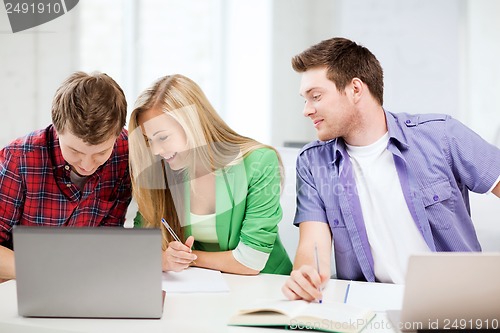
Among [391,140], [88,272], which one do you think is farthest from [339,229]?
[88,272]

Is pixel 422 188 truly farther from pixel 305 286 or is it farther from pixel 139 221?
pixel 139 221

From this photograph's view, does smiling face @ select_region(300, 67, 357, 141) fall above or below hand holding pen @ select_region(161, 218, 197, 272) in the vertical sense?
above

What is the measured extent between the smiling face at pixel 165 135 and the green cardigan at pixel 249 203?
124mm

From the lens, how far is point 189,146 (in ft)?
5.73

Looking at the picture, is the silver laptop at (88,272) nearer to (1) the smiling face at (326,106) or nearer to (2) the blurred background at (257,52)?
(1) the smiling face at (326,106)

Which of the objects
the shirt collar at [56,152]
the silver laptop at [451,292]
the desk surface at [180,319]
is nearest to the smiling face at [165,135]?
the shirt collar at [56,152]

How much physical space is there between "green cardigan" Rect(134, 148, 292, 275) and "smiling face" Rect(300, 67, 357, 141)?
163mm

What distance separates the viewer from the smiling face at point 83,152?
1.59m

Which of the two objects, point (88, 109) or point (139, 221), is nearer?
point (88, 109)

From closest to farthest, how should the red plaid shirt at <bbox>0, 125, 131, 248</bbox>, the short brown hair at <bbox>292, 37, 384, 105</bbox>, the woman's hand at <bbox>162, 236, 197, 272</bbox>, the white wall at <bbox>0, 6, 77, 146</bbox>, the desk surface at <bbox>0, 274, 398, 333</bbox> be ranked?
the desk surface at <bbox>0, 274, 398, 333</bbox>, the woman's hand at <bbox>162, 236, 197, 272</bbox>, the red plaid shirt at <bbox>0, 125, 131, 248</bbox>, the short brown hair at <bbox>292, 37, 384, 105</bbox>, the white wall at <bbox>0, 6, 77, 146</bbox>

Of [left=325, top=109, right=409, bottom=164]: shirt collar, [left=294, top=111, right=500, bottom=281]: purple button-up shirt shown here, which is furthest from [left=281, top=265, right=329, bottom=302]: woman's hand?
[left=325, top=109, right=409, bottom=164]: shirt collar

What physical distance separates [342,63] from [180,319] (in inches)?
36.0

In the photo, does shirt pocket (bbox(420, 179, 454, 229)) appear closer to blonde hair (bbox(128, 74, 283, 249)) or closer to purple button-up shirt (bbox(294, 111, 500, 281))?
purple button-up shirt (bbox(294, 111, 500, 281))

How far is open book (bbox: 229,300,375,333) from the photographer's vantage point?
114cm
